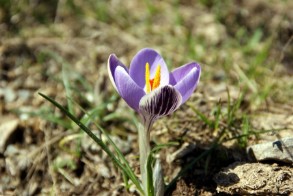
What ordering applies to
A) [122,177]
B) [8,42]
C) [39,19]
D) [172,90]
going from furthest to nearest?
[39,19] < [8,42] < [122,177] < [172,90]

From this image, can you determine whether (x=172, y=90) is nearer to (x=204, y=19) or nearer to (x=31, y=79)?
(x=31, y=79)

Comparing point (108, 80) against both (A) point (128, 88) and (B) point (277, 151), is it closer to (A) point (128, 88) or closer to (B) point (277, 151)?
(A) point (128, 88)

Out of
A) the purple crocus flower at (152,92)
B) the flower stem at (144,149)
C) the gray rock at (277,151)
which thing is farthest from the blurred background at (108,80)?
the purple crocus flower at (152,92)

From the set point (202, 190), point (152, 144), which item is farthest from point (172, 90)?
point (152, 144)

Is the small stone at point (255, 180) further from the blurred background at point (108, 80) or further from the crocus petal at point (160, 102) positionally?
the crocus petal at point (160, 102)

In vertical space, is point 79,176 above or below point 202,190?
below

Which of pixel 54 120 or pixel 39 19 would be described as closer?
pixel 54 120

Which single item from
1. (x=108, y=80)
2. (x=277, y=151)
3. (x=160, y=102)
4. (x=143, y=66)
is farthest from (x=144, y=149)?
(x=108, y=80)
